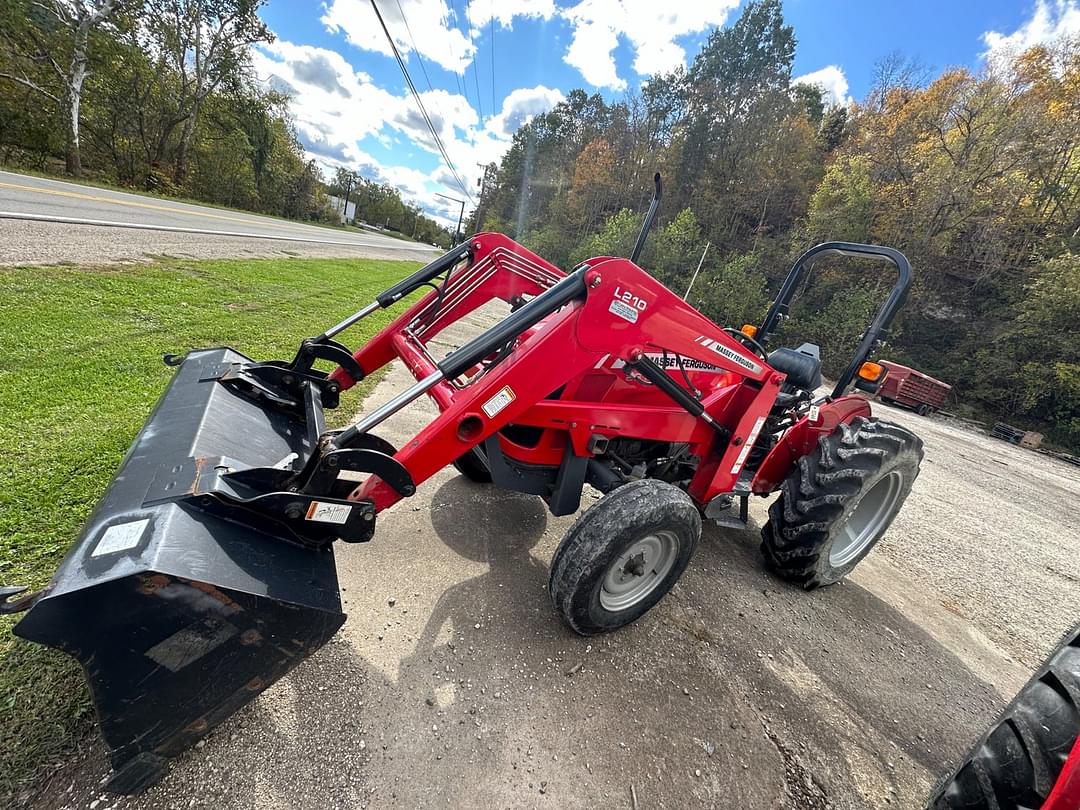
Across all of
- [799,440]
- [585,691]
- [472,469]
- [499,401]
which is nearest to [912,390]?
[799,440]

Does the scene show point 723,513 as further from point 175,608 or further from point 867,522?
point 175,608

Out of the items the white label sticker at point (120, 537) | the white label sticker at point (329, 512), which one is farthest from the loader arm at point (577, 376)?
the white label sticker at point (120, 537)

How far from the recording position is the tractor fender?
3.23 metres

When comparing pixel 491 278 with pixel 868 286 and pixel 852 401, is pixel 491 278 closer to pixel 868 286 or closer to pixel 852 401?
pixel 852 401

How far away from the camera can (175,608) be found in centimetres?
129

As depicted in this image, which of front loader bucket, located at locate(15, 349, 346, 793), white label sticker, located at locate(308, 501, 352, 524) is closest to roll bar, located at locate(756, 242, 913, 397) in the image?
white label sticker, located at locate(308, 501, 352, 524)

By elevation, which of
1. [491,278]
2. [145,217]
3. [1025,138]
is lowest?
[145,217]

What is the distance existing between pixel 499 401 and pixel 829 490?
7.21 ft

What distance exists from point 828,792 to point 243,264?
11.7 metres

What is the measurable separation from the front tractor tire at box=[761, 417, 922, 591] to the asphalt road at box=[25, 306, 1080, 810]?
23 cm

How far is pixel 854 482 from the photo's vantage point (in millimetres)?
2771

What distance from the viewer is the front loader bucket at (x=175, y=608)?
4.00ft

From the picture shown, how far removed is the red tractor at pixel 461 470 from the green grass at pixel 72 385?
47 centimetres

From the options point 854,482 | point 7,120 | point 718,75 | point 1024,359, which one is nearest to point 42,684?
point 854,482
